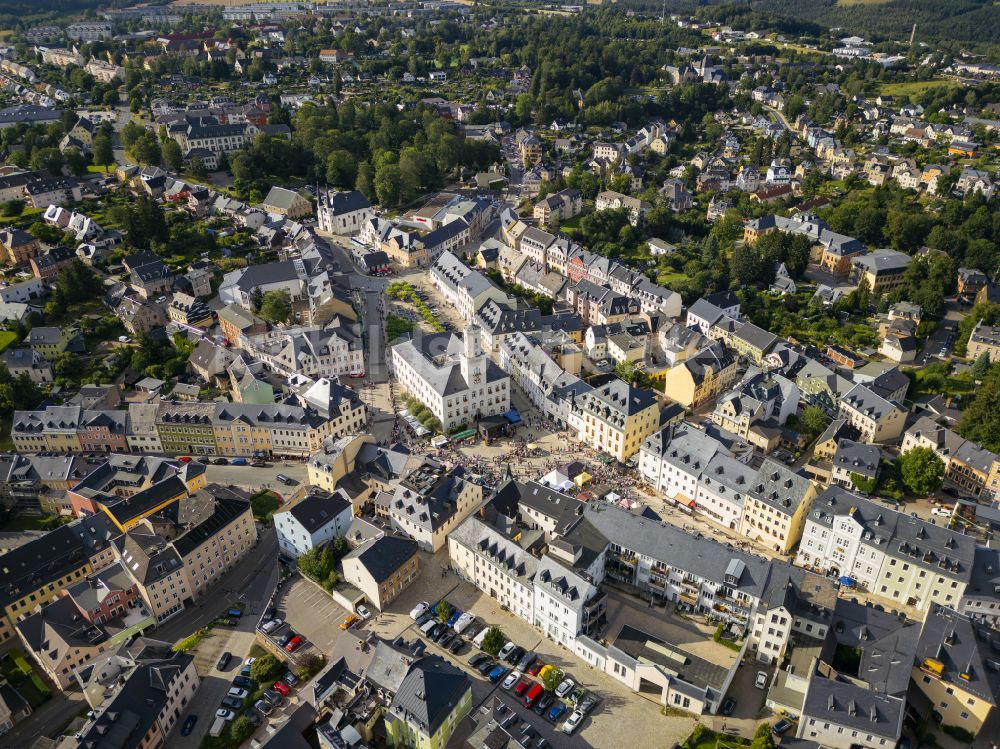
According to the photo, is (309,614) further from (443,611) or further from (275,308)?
(275,308)

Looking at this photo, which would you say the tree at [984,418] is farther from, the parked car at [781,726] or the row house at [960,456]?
the parked car at [781,726]

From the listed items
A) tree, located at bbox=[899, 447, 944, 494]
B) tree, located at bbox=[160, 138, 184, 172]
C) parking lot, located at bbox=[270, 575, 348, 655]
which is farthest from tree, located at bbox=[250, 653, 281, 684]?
tree, located at bbox=[160, 138, 184, 172]

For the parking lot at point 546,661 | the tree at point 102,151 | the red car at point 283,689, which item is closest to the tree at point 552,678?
the parking lot at point 546,661

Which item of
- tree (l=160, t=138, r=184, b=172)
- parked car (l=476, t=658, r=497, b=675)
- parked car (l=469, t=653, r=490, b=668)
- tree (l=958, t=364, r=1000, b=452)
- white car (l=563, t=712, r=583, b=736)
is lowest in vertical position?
parked car (l=469, t=653, r=490, b=668)

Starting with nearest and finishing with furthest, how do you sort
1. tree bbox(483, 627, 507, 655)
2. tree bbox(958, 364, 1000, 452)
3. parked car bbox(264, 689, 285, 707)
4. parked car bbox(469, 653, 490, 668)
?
parked car bbox(264, 689, 285, 707) < parked car bbox(469, 653, 490, 668) < tree bbox(483, 627, 507, 655) < tree bbox(958, 364, 1000, 452)

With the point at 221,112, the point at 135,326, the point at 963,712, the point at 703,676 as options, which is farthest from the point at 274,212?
the point at 963,712

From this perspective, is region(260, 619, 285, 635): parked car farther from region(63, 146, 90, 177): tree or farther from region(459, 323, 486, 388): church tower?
region(63, 146, 90, 177): tree

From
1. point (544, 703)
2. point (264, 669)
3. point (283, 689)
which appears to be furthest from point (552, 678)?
point (264, 669)
